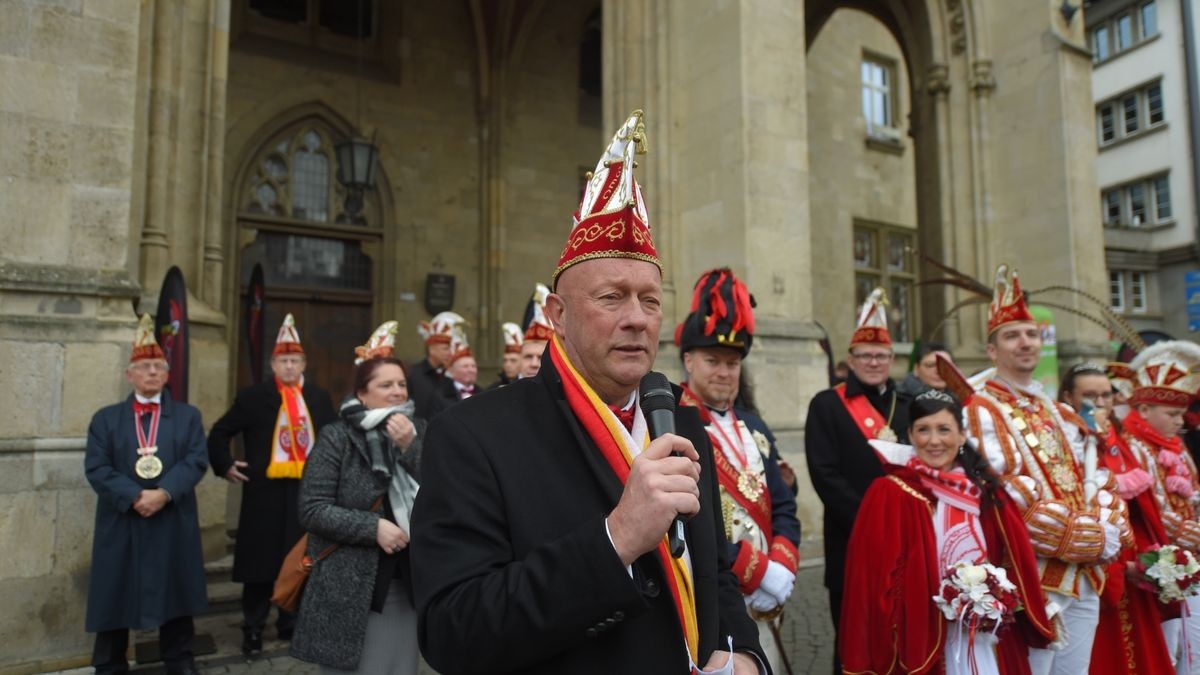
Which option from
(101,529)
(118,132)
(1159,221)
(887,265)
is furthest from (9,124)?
(1159,221)

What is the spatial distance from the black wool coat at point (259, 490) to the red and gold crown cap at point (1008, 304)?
4.52 m

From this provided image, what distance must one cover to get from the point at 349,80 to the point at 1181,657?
12.5 meters

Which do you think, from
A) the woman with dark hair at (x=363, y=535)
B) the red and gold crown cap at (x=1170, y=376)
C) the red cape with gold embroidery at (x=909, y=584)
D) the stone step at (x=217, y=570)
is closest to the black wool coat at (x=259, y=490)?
the stone step at (x=217, y=570)

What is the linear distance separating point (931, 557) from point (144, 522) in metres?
4.35

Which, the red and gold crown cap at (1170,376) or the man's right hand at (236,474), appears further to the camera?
the man's right hand at (236,474)

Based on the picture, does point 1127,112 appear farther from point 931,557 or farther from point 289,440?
point 289,440

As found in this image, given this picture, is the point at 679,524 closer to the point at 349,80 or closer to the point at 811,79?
the point at 349,80

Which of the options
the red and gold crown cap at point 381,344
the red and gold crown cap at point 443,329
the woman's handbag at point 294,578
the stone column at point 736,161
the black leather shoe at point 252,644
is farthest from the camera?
the stone column at point 736,161

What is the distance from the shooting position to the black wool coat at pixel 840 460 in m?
4.18

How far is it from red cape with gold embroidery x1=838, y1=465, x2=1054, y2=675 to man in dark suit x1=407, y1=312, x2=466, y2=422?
359 centimetres

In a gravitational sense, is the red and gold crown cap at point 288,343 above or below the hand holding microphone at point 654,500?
above

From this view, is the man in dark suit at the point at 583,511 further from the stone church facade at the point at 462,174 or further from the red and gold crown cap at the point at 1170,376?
the stone church facade at the point at 462,174

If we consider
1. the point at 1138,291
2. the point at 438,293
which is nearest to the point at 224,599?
the point at 438,293

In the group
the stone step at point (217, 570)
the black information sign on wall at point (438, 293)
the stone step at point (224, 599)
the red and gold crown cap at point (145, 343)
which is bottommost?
the stone step at point (224, 599)
